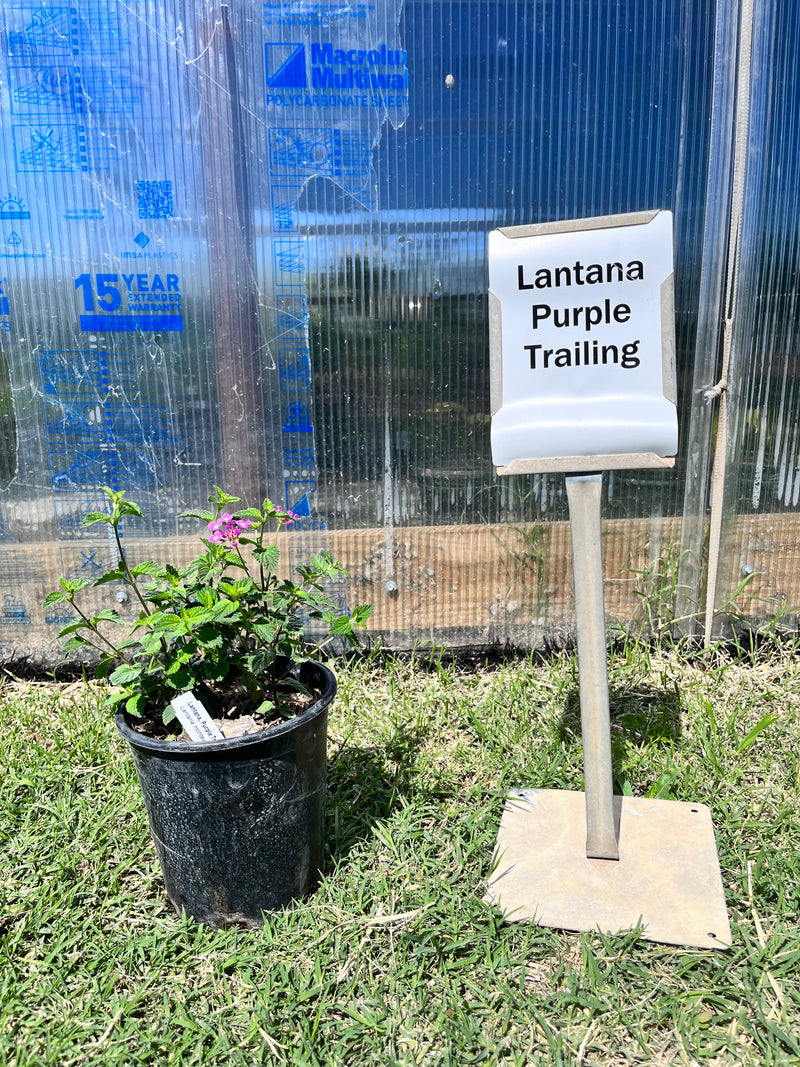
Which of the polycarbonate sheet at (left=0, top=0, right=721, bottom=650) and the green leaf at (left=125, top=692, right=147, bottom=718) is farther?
the polycarbonate sheet at (left=0, top=0, right=721, bottom=650)

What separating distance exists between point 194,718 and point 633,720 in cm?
148

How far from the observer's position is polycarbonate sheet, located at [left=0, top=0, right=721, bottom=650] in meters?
2.62

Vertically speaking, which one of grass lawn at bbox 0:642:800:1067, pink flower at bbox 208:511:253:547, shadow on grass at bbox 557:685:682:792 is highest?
pink flower at bbox 208:511:253:547

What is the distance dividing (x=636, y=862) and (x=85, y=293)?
2.51 meters

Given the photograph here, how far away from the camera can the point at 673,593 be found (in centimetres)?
301

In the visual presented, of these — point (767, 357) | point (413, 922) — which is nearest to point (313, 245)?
point (767, 357)

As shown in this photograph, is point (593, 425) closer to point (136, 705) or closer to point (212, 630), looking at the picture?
point (212, 630)

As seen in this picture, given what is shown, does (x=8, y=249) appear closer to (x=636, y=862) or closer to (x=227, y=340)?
(x=227, y=340)

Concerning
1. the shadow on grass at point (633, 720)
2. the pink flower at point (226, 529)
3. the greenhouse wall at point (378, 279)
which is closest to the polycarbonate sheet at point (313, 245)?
the greenhouse wall at point (378, 279)

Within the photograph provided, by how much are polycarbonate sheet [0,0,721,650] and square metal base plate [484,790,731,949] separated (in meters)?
1.01

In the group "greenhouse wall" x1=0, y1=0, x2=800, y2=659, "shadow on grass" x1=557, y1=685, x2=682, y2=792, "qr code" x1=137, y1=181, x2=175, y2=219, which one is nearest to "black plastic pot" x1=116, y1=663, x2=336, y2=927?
"shadow on grass" x1=557, y1=685, x2=682, y2=792

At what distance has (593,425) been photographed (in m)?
1.87

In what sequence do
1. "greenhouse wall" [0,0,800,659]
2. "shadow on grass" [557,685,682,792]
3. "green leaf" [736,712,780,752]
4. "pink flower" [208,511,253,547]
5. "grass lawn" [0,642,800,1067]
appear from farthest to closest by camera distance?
"greenhouse wall" [0,0,800,659]
"shadow on grass" [557,685,682,792]
"green leaf" [736,712,780,752]
"pink flower" [208,511,253,547]
"grass lawn" [0,642,800,1067]

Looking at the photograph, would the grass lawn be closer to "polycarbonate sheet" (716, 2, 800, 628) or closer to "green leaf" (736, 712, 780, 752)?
"green leaf" (736, 712, 780, 752)
